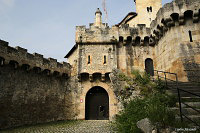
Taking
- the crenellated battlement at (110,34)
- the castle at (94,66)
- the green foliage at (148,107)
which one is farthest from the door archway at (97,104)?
the green foliage at (148,107)

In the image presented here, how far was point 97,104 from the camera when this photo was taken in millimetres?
14477

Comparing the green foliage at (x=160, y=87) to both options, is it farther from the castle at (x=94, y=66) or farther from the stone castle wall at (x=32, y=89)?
the stone castle wall at (x=32, y=89)

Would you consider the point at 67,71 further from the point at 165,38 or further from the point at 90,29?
the point at 165,38

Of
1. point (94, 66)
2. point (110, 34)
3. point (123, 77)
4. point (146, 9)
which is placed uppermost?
point (146, 9)

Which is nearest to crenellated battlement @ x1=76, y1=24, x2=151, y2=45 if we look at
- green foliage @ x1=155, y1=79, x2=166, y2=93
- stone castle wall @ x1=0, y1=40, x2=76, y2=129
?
stone castle wall @ x1=0, y1=40, x2=76, y2=129

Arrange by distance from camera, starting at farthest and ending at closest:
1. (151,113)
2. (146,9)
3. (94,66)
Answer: (146,9)
(94,66)
(151,113)

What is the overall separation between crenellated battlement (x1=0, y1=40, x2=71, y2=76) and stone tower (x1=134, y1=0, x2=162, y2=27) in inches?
558

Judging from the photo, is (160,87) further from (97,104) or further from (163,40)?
(97,104)

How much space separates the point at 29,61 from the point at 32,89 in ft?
7.02

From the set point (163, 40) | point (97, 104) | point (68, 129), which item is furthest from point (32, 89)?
point (163, 40)

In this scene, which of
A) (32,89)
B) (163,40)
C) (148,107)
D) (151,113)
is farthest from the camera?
(163,40)

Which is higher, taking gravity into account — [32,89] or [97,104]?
[32,89]

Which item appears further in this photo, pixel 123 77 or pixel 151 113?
pixel 123 77

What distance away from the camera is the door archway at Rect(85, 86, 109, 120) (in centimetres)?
1410
